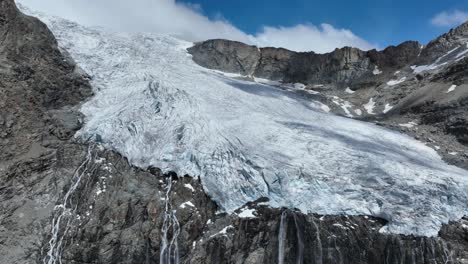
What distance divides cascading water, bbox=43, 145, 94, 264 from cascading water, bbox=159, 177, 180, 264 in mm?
3376

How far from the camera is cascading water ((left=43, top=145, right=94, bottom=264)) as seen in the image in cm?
1546

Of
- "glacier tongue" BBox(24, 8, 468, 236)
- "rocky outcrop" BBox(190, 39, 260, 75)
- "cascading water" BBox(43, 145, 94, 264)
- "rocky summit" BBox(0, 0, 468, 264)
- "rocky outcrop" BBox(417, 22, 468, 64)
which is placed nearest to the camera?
"cascading water" BBox(43, 145, 94, 264)

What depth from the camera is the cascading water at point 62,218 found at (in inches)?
609

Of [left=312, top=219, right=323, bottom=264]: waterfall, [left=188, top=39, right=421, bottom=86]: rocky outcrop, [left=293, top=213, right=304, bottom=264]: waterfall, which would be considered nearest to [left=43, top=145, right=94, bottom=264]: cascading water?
[left=293, top=213, right=304, bottom=264]: waterfall

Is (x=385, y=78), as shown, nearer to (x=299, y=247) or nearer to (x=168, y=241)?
(x=299, y=247)

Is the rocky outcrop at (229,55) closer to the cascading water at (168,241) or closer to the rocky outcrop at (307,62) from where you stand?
the rocky outcrop at (307,62)

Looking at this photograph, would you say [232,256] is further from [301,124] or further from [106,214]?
[301,124]

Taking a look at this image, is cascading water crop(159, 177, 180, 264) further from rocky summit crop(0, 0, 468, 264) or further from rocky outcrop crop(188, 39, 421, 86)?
rocky outcrop crop(188, 39, 421, 86)

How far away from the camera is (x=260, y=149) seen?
66.8 ft

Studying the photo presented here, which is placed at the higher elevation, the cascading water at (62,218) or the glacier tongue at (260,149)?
the glacier tongue at (260,149)

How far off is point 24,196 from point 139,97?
7.52 m

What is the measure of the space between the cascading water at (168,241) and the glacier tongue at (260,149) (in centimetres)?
183

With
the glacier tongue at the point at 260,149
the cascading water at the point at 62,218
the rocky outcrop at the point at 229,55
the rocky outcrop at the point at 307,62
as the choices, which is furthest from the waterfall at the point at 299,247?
the rocky outcrop at the point at 307,62

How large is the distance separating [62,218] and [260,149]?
8.84 metres
